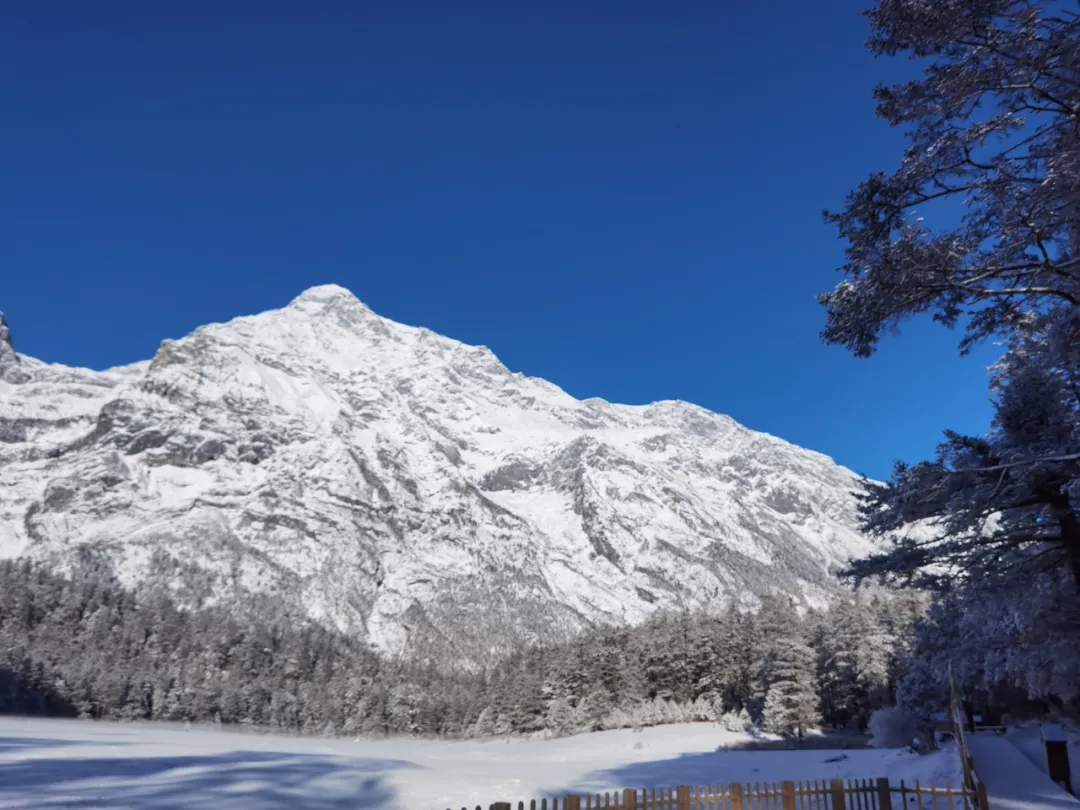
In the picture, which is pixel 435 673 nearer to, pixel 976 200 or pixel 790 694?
pixel 790 694

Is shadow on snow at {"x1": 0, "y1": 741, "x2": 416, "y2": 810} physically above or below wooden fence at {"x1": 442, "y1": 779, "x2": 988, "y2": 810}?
below

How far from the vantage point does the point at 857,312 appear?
8727 millimetres

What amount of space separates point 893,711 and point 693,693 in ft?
97.7

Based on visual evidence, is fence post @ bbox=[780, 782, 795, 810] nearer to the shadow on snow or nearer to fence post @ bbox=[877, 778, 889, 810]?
fence post @ bbox=[877, 778, 889, 810]

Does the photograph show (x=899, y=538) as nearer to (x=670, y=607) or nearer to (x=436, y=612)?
(x=436, y=612)

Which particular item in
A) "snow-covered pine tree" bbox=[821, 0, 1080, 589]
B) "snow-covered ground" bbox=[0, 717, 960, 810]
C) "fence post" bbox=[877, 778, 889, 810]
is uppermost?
"snow-covered pine tree" bbox=[821, 0, 1080, 589]

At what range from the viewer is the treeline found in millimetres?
51531

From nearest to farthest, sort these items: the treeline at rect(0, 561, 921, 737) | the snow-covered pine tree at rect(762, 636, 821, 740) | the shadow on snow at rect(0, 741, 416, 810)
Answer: the shadow on snow at rect(0, 741, 416, 810) < the snow-covered pine tree at rect(762, 636, 821, 740) < the treeline at rect(0, 561, 921, 737)

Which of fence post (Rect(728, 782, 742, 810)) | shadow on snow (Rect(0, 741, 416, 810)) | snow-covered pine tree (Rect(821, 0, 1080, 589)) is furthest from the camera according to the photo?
shadow on snow (Rect(0, 741, 416, 810))

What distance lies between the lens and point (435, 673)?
124 metres

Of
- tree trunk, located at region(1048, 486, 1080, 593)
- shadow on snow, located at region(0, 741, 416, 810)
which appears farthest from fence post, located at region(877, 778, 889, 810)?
shadow on snow, located at region(0, 741, 416, 810)

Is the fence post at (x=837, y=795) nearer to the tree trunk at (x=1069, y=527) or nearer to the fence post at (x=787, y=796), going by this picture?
the fence post at (x=787, y=796)

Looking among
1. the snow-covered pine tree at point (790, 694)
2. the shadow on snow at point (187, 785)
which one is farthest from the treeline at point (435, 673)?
the shadow on snow at point (187, 785)

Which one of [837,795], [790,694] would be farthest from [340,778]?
[790,694]
